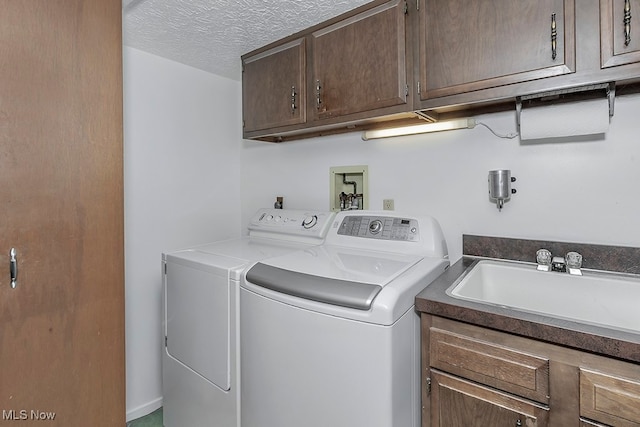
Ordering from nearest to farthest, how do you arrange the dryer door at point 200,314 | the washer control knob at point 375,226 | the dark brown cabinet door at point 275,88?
the dryer door at point 200,314 < the washer control knob at point 375,226 < the dark brown cabinet door at point 275,88

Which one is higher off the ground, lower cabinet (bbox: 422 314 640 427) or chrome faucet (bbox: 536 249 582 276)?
chrome faucet (bbox: 536 249 582 276)

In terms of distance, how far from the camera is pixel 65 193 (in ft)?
3.68

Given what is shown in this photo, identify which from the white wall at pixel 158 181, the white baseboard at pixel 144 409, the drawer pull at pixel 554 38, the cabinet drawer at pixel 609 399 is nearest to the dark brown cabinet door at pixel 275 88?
the white wall at pixel 158 181

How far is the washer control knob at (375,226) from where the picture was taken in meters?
1.71

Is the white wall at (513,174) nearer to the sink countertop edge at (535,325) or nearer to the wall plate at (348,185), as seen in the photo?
the wall plate at (348,185)

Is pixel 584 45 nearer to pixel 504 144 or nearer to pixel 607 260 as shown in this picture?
pixel 504 144

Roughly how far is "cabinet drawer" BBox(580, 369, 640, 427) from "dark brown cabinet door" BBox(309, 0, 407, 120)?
4.00 ft

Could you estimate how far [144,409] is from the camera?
206 cm

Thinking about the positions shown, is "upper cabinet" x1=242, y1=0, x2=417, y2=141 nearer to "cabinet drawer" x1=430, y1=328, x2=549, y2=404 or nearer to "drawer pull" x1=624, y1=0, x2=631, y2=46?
"drawer pull" x1=624, y1=0, x2=631, y2=46

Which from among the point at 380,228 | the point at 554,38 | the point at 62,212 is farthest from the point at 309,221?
the point at 554,38

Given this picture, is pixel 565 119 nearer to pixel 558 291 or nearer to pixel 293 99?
pixel 558 291

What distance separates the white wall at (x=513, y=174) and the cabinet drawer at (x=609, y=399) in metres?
0.72

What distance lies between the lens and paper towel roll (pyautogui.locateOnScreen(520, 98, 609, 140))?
1.25 m

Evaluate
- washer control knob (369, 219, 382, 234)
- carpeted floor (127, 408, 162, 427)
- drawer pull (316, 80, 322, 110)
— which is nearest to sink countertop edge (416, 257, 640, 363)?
washer control knob (369, 219, 382, 234)
